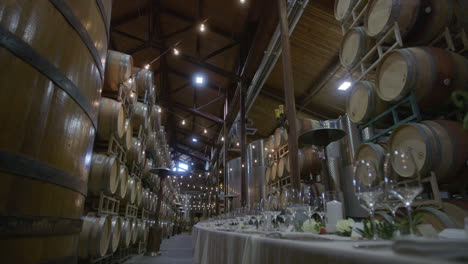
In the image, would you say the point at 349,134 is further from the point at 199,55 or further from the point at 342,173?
the point at 199,55

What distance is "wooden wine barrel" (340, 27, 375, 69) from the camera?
3790 mm

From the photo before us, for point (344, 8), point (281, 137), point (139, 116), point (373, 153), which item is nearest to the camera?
point (373, 153)

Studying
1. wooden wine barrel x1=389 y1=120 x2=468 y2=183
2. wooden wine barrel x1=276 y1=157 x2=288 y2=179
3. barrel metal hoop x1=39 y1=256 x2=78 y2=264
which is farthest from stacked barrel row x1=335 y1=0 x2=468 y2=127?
wooden wine barrel x1=276 y1=157 x2=288 y2=179

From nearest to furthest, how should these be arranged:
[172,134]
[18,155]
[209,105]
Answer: [18,155]
[209,105]
[172,134]

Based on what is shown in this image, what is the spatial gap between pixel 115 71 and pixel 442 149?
464cm

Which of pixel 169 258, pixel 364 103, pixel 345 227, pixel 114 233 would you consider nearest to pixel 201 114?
pixel 169 258

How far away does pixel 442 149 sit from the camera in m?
2.39

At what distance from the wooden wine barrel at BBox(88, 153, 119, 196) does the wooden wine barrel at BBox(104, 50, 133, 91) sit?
1.30 m

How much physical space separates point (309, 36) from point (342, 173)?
4.09 m

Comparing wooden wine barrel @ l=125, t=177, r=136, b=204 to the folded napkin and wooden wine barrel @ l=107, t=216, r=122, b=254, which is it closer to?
wooden wine barrel @ l=107, t=216, r=122, b=254

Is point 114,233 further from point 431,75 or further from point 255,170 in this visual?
point 255,170

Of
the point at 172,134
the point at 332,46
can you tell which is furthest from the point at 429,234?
the point at 172,134

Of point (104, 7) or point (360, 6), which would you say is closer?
point (104, 7)

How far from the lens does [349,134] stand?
7027mm
